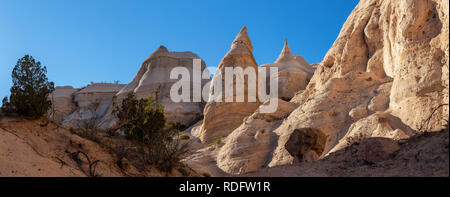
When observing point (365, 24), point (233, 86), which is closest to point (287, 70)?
point (233, 86)

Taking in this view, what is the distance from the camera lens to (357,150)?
9.41 m

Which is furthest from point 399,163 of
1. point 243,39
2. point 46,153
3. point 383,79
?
point 243,39

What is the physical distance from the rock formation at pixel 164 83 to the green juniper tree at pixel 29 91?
2140 cm

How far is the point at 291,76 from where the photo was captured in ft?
113

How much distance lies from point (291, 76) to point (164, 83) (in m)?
14.4

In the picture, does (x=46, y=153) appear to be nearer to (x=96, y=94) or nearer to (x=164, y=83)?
(x=164, y=83)

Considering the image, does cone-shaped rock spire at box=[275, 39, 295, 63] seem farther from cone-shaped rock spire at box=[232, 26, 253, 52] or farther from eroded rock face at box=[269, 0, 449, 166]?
eroded rock face at box=[269, 0, 449, 166]

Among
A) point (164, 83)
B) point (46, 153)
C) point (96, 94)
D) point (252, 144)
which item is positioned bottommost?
point (46, 153)

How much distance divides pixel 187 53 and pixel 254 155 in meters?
33.2

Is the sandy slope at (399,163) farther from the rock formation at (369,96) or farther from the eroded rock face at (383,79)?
the eroded rock face at (383,79)

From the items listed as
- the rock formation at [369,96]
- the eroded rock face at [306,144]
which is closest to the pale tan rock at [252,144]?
the rock formation at [369,96]

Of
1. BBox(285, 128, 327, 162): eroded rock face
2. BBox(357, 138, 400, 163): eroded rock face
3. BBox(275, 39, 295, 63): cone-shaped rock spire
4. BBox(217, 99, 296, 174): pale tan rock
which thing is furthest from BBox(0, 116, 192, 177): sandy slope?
BBox(275, 39, 295, 63): cone-shaped rock spire

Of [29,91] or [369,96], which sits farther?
[369,96]
